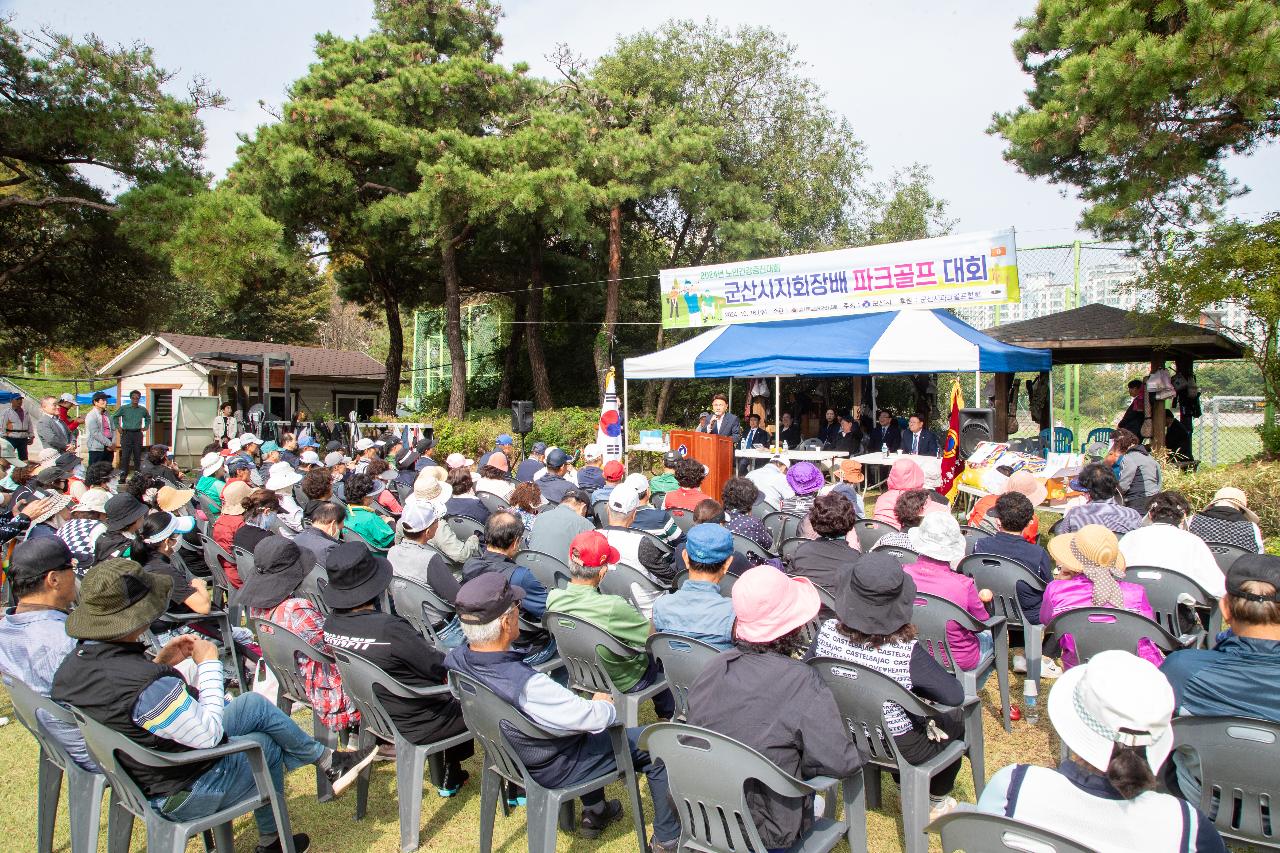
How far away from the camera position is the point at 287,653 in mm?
3408

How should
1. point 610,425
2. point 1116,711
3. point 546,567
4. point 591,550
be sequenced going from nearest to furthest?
point 1116,711, point 591,550, point 546,567, point 610,425

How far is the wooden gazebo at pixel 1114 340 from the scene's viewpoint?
10203 millimetres

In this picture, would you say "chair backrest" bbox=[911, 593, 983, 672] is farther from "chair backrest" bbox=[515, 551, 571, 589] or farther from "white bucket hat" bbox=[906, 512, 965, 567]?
"chair backrest" bbox=[515, 551, 571, 589]

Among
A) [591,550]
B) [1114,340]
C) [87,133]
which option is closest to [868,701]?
[591,550]

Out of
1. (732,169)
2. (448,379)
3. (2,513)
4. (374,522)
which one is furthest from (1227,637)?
(448,379)

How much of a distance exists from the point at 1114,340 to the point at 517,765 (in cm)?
1073

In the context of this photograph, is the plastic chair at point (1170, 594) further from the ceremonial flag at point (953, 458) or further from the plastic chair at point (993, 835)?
the ceremonial flag at point (953, 458)

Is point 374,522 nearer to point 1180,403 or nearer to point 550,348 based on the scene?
point 1180,403

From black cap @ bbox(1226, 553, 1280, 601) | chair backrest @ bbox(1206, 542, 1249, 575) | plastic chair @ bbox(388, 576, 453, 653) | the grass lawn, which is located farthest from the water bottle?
plastic chair @ bbox(388, 576, 453, 653)

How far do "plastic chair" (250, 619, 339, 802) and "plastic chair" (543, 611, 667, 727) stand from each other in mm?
967

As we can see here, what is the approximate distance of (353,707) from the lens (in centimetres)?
354

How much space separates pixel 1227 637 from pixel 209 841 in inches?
146

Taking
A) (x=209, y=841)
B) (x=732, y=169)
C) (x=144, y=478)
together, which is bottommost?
(x=209, y=841)

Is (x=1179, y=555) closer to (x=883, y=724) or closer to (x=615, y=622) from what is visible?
(x=883, y=724)
